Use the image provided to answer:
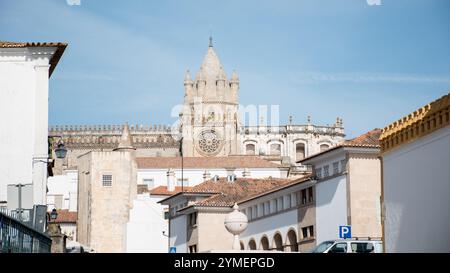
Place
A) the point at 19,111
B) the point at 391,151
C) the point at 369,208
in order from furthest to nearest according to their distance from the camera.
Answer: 1. the point at 369,208
2. the point at 19,111
3. the point at 391,151

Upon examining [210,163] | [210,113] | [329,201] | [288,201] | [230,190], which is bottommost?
[329,201]

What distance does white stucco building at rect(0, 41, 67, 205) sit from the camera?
155ft


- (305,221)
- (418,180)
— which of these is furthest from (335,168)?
(418,180)

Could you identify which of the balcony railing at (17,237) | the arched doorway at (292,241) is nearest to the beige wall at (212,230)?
the arched doorway at (292,241)

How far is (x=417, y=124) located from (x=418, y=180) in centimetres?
189

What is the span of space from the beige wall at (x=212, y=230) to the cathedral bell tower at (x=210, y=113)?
7775 centimetres

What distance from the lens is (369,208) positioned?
5988 centimetres

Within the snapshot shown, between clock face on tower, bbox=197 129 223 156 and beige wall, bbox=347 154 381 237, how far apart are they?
3853 inches

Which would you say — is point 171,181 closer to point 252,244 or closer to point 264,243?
point 252,244

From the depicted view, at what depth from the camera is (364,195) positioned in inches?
2367
